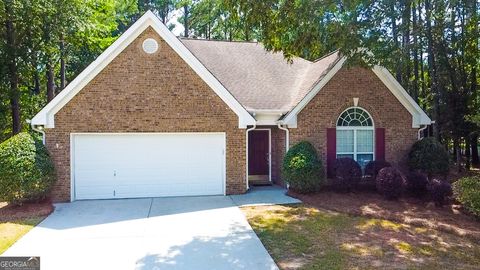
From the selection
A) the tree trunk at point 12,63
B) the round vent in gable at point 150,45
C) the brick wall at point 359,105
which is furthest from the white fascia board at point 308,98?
the tree trunk at point 12,63

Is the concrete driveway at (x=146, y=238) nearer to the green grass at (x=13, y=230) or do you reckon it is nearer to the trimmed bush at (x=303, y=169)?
the green grass at (x=13, y=230)

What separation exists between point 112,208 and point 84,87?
4000mm

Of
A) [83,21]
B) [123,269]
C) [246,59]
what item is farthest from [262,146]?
[83,21]

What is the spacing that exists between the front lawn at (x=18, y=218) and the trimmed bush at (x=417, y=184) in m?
11.0

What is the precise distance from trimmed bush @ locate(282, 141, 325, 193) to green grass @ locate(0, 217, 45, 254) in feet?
24.3

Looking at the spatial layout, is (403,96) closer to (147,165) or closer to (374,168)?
(374,168)

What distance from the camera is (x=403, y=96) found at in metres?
13.5

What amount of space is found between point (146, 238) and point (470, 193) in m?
8.15

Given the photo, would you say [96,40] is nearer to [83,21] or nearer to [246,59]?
[83,21]

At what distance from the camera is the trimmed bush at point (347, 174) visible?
1233 cm

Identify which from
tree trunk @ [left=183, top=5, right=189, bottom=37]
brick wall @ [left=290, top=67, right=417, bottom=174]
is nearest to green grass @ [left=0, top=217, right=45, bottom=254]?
brick wall @ [left=290, top=67, right=417, bottom=174]

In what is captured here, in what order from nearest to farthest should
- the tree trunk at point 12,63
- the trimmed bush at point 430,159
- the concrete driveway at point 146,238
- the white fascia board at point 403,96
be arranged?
the concrete driveway at point 146,238
the trimmed bush at point 430,159
the white fascia board at point 403,96
the tree trunk at point 12,63

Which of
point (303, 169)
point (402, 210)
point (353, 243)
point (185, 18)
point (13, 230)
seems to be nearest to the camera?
point (353, 243)

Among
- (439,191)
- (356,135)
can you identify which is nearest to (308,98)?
(356,135)
